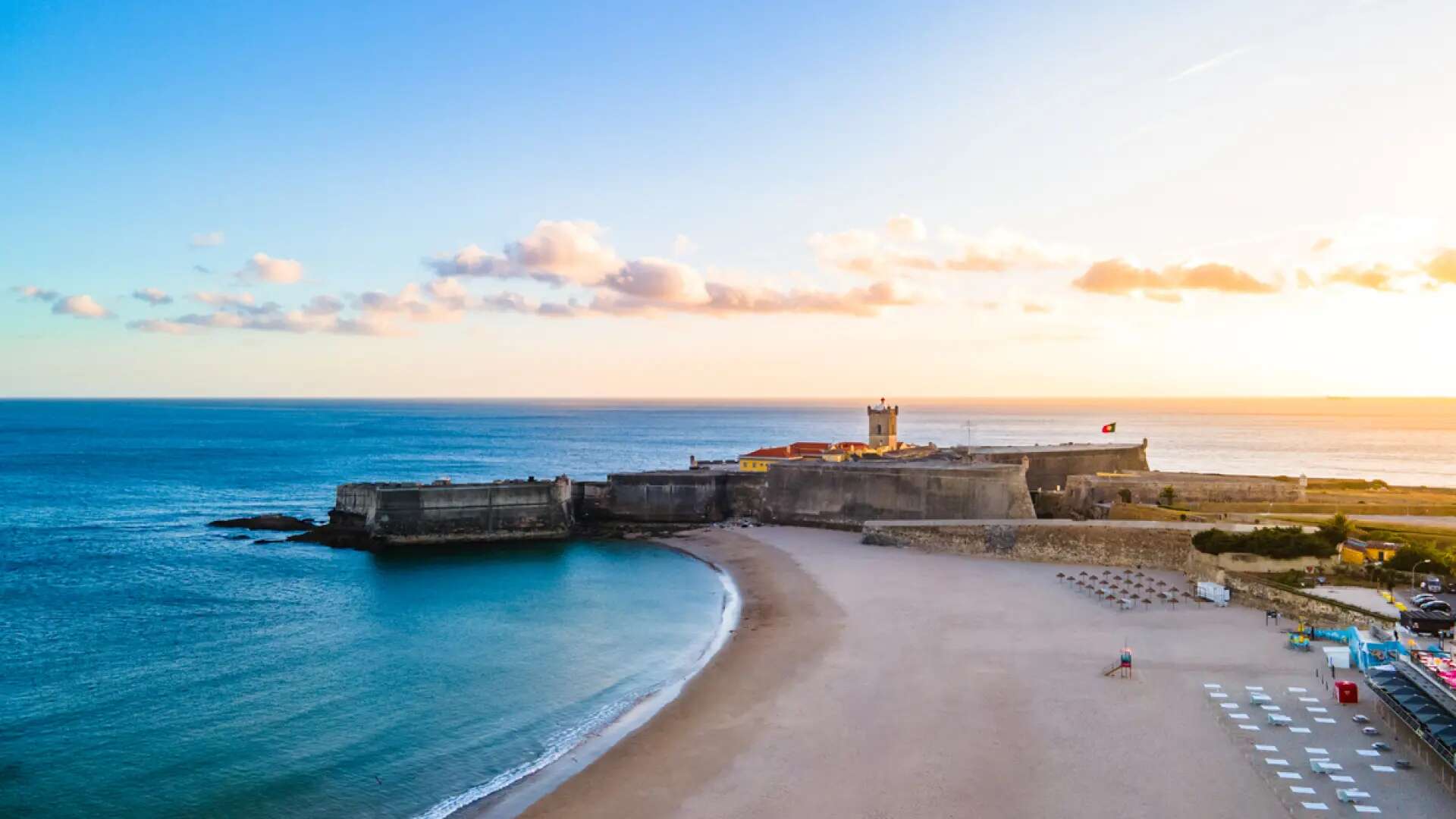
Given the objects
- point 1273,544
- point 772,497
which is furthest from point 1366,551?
point 772,497

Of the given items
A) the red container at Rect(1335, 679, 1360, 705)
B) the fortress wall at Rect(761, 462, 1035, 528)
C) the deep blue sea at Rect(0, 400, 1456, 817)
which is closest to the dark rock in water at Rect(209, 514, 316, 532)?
the deep blue sea at Rect(0, 400, 1456, 817)

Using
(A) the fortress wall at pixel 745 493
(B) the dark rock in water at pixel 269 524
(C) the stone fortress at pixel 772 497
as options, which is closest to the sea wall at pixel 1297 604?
(C) the stone fortress at pixel 772 497

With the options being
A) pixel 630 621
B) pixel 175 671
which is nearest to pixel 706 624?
pixel 630 621

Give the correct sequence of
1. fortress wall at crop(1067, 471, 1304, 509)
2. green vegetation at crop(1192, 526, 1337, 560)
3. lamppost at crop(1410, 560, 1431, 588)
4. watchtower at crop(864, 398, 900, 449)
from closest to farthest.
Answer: lamppost at crop(1410, 560, 1431, 588) → green vegetation at crop(1192, 526, 1337, 560) → fortress wall at crop(1067, 471, 1304, 509) → watchtower at crop(864, 398, 900, 449)

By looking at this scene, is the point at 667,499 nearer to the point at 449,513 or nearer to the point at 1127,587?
the point at 449,513

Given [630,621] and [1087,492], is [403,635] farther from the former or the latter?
[1087,492]

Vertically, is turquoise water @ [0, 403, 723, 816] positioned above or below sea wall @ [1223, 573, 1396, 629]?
below

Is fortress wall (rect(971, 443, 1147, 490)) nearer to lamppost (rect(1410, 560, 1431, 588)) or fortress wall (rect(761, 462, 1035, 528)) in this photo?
fortress wall (rect(761, 462, 1035, 528))
